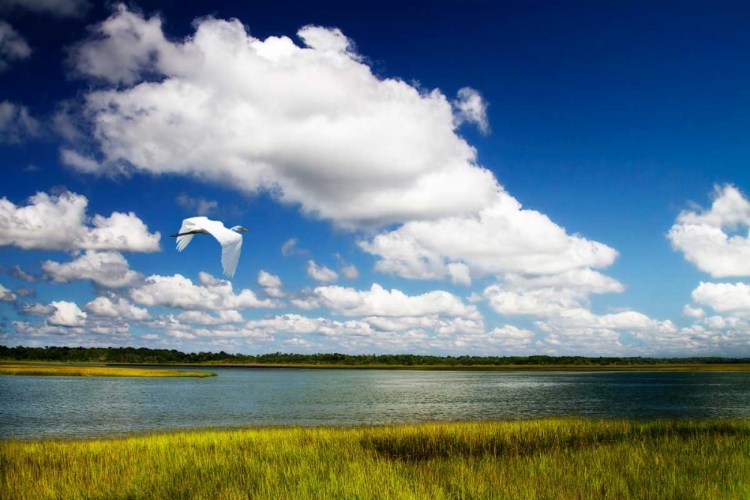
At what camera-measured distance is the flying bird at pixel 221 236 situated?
36.6 ft

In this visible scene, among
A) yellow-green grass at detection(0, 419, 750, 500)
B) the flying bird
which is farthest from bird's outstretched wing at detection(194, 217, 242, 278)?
yellow-green grass at detection(0, 419, 750, 500)

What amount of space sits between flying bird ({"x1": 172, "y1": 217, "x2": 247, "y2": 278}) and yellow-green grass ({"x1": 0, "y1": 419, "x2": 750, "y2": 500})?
16.3 feet

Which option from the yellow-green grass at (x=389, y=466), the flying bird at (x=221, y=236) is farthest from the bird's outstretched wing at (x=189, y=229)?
the yellow-green grass at (x=389, y=466)

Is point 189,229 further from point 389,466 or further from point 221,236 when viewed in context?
point 389,466

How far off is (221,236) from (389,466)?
7727mm

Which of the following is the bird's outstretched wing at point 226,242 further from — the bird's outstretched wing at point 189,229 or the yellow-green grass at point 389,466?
the yellow-green grass at point 389,466

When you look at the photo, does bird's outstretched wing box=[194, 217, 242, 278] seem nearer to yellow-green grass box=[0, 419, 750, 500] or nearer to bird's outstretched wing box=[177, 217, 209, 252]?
bird's outstretched wing box=[177, 217, 209, 252]

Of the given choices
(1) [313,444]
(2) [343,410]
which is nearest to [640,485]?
(1) [313,444]

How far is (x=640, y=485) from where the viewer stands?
1268cm

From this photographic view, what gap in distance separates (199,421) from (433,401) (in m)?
23.7

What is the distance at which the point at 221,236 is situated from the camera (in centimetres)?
1237

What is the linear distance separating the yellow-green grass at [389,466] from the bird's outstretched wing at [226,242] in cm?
492

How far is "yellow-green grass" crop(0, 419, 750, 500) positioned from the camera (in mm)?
12227

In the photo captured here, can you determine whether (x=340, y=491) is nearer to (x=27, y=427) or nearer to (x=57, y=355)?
(x=27, y=427)
